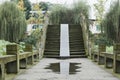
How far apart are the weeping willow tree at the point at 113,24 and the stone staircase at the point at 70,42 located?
254cm

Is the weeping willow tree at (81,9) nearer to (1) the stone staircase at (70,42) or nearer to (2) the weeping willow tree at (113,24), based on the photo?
(2) the weeping willow tree at (113,24)

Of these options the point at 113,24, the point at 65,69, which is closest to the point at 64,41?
→ the point at 113,24

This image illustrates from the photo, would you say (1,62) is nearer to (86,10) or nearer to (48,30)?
(48,30)

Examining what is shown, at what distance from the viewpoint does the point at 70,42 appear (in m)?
25.8

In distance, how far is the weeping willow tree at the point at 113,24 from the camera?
2810 centimetres

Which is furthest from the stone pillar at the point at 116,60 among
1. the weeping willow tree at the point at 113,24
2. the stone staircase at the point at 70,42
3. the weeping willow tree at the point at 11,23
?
the weeping willow tree at the point at 11,23

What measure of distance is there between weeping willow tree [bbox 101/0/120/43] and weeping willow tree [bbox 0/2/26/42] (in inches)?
305

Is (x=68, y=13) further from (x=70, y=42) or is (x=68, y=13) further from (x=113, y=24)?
(x=70, y=42)

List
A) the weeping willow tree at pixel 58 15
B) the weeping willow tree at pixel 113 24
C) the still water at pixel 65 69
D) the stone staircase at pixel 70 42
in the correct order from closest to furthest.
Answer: the still water at pixel 65 69 < the stone staircase at pixel 70 42 < the weeping willow tree at pixel 113 24 < the weeping willow tree at pixel 58 15

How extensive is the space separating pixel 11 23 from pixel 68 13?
9110mm

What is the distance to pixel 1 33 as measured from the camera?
2961cm

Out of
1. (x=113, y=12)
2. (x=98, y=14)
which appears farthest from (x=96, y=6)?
(x=113, y=12)

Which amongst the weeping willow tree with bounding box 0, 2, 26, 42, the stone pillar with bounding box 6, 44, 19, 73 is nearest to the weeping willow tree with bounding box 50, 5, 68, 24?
the weeping willow tree with bounding box 0, 2, 26, 42

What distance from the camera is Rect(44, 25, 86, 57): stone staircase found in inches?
929
